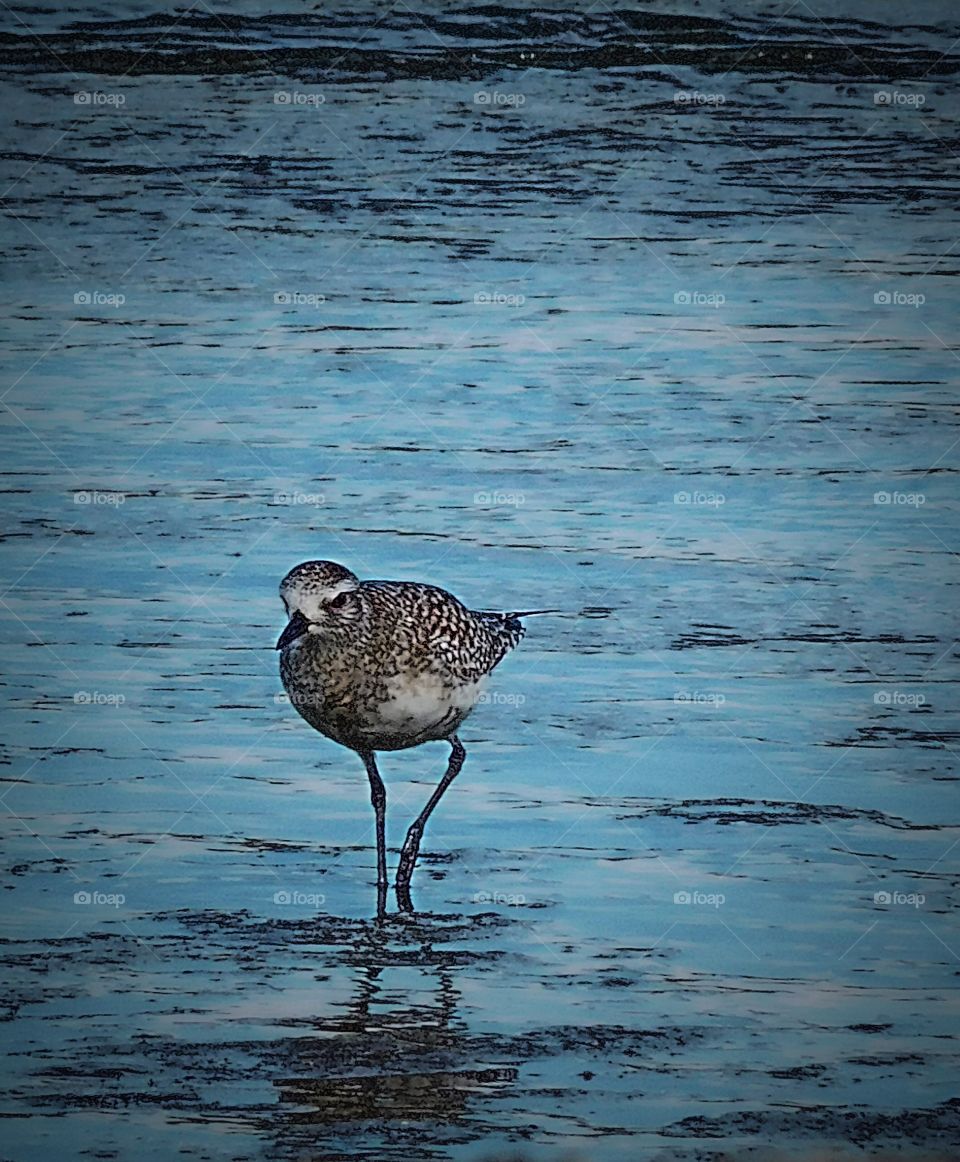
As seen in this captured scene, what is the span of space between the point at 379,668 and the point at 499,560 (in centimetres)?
265

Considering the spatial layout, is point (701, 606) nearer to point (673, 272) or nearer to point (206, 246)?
point (673, 272)

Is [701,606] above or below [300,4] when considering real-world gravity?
below

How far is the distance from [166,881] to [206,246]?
7.10 metres

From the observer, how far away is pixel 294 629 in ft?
24.0

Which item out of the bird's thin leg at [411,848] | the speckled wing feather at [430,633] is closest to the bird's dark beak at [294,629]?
the speckled wing feather at [430,633]

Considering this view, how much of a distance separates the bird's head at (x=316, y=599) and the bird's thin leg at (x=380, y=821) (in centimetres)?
56

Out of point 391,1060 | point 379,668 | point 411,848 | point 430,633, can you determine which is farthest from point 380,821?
point 391,1060

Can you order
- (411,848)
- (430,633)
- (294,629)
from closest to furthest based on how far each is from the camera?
1. (294,629)
2. (411,848)
3. (430,633)

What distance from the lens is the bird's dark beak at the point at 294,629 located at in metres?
7.27

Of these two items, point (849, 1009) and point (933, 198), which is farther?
point (933, 198)

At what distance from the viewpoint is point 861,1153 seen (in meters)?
5.45

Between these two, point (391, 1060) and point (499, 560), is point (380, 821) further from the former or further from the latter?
point (499, 560)

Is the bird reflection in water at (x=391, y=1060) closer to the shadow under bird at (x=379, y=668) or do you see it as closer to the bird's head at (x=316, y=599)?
the shadow under bird at (x=379, y=668)

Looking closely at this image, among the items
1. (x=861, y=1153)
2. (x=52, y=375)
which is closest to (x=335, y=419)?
(x=52, y=375)
